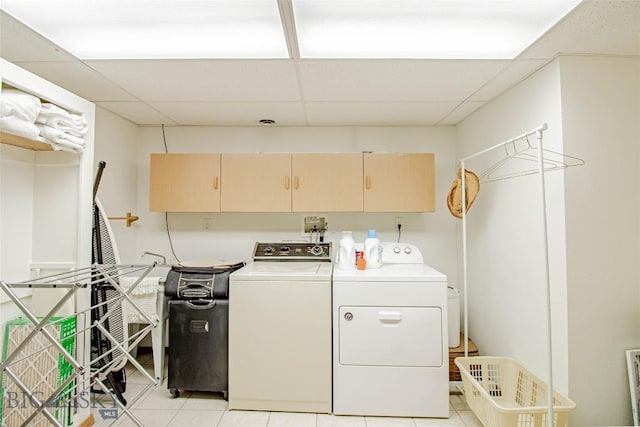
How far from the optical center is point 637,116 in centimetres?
179

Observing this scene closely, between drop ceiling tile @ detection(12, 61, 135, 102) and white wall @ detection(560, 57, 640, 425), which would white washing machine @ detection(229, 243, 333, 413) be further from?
drop ceiling tile @ detection(12, 61, 135, 102)

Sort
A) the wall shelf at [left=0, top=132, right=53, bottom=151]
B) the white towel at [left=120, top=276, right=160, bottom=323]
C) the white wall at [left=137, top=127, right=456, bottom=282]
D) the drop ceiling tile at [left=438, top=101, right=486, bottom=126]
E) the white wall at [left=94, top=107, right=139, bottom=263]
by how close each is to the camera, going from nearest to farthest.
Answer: the wall shelf at [left=0, top=132, right=53, bottom=151] → the white towel at [left=120, top=276, right=160, bottom=323] → the drop ceiling tile at [left=438, top=101, right=486, bottom=126] → the white wall at [left=94, top=107, right=139, bottom=263] → the white wall at [left=137, top=127, right=456, bottom=282]

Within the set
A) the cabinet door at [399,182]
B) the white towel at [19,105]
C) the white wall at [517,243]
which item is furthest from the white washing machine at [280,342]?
the white towel at [19,105]

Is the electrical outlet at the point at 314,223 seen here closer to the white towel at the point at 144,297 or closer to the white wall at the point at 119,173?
the white towel at the point at 144,297

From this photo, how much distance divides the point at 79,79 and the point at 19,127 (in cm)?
91

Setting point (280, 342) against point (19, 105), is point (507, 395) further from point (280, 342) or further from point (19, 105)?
point (19, 105)

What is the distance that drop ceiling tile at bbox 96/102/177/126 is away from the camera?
103 inches

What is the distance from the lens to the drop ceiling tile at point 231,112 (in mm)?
2593

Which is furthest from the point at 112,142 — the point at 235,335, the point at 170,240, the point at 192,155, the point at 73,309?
the point at 235,335

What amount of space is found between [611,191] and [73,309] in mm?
3051

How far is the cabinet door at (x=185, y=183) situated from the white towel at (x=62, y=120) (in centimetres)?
107

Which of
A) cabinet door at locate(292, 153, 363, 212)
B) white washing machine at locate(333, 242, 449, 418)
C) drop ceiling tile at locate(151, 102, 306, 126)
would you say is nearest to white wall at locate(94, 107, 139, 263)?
drop ceiling tile at locate(151, 102, 306, 126)

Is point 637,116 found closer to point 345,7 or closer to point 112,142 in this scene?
point 345,7

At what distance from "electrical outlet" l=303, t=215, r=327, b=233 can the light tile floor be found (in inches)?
61.5
